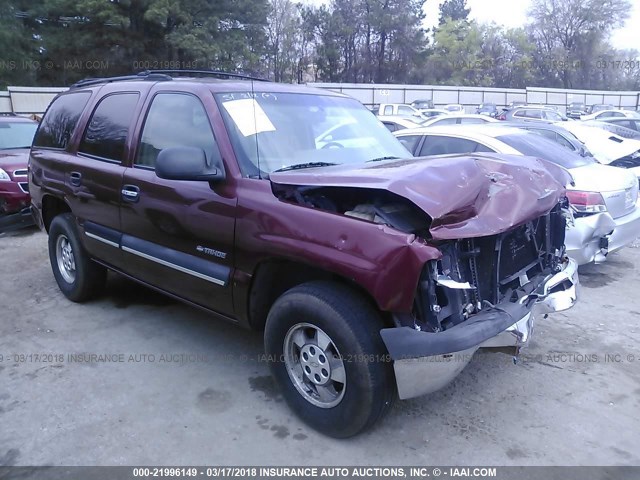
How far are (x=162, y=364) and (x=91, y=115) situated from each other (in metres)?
2.27

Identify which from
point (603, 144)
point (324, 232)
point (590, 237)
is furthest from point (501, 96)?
point (324, 232)

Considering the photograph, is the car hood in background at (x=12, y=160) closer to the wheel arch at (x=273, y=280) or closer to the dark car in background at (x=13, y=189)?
the dark car in background at (x=13, y=189)

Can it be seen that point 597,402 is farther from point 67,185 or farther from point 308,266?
point 67,185

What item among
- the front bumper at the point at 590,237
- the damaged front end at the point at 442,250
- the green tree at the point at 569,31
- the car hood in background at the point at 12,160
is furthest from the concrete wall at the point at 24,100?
the green tree at the point at 569,31

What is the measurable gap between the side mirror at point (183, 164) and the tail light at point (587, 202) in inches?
159

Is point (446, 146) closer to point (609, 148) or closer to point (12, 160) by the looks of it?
point (609, 148)

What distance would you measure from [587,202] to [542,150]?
1.18 meters

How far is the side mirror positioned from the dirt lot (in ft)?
4.81

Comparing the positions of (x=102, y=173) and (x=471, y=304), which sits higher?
→ (x=102, y=173)

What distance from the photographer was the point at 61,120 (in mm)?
5062

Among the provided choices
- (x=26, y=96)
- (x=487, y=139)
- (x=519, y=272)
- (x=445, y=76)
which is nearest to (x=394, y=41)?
(x=445, y=76)

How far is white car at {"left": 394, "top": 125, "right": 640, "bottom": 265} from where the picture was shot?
5.36 meters

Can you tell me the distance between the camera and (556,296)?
336 cm

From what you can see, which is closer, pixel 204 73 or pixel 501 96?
pixel 204 73
